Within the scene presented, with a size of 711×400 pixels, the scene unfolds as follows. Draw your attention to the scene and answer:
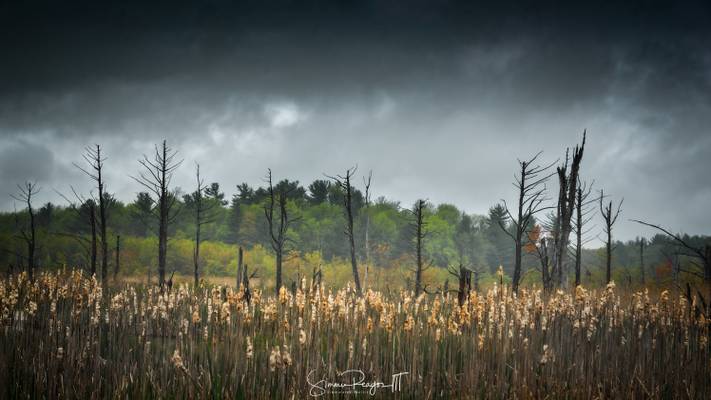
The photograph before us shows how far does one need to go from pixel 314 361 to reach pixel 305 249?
4539 centimetres

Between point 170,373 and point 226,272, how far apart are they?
39.8m

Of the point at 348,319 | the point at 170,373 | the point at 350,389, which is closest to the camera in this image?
the point at 350,389

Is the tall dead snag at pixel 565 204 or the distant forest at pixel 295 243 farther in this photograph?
the distant forest at pixel 295 243

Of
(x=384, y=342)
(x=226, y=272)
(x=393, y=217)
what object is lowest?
(x=226, y=272)

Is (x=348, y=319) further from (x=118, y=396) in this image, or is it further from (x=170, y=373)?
(x=118, y=396)

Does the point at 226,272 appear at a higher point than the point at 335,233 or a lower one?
lower

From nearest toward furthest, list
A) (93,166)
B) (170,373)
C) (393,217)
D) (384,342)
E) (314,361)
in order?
(314,361) → (170,373) → (384,342) → (93,166) → (393,217)

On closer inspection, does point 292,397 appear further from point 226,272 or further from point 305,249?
point 305,249

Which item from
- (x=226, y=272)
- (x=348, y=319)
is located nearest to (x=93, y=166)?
(x=348, y=319)

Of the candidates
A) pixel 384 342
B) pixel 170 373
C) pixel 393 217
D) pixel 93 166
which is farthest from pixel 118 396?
pixel 393 217

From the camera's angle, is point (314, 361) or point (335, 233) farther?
point (335, 233)

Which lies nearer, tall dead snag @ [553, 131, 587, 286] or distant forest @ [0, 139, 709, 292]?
tall dead snag @ [553, 131, 587, 286]

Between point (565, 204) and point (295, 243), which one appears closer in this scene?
point (565, 204)

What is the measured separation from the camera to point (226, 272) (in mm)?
43625
